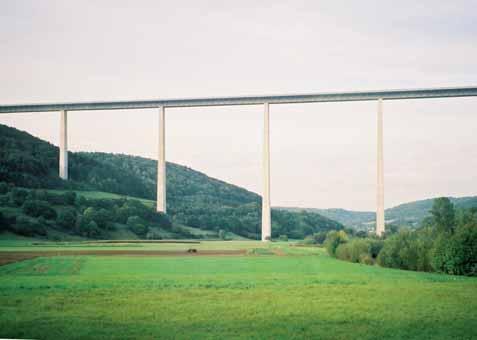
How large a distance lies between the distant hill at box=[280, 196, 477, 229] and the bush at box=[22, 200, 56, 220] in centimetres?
2600

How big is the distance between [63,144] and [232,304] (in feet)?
159

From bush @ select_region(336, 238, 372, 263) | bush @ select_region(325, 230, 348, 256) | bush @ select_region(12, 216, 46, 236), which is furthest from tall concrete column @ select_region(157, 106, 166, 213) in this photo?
bush @ select_region(336, 238, 372, 263)

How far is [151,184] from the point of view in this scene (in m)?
90.8

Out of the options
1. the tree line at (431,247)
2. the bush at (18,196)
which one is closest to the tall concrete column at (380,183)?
the tree line at (431,247)

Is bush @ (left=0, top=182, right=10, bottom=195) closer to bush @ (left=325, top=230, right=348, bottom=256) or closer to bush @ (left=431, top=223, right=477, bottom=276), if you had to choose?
bush @ (left=325, top=230, right=348, bottom=256)

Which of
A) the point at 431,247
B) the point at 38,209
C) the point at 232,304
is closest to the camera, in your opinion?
Result: the point at 232,304

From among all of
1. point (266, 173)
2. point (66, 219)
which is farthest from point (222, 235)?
point (66, 219)

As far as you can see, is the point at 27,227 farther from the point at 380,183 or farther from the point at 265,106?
the point at 380,183

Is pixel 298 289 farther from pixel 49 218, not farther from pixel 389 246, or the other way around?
pixel 49 218

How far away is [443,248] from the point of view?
2608 centimetres

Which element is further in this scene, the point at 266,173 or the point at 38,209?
the point at 266,173

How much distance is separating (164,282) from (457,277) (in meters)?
9.92

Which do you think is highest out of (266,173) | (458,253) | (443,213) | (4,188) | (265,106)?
(265,106)

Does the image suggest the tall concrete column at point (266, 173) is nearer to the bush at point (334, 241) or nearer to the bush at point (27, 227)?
the bush at point (334, 241)
